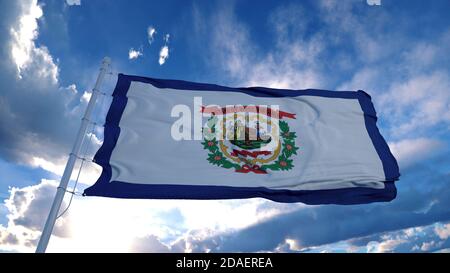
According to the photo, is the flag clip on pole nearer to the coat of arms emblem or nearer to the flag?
the flag

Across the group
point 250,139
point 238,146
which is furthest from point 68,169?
point 250,139

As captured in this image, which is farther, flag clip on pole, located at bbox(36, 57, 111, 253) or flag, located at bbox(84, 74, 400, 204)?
flag, located at bbox(84, 74, 400, 204)

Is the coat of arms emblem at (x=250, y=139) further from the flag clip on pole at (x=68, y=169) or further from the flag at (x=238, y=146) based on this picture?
the flag clip on pole at (x=68, y=169)

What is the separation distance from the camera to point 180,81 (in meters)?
10.1

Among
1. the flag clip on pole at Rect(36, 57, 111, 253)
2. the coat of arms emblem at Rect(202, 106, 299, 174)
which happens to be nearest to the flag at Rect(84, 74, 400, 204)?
the coat of arms emblem at Rect(202, 106, 299, 174)

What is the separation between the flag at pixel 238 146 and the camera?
26.8ft

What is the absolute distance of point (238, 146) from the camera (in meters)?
9.18

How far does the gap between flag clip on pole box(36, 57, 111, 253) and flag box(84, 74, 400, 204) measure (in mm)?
513

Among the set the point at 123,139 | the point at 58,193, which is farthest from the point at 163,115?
the point at 58,193

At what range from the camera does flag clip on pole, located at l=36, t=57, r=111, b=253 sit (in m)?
6.51

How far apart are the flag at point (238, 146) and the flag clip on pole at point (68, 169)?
1.68 feet

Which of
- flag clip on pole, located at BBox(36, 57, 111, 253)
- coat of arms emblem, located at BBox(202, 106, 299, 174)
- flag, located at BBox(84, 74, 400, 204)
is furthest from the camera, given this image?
Answer: coat of arms emblem, located at BBox(202, 106, 299, 174)

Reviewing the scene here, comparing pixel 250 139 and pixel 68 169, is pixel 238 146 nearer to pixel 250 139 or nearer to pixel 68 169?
pixel 250 139

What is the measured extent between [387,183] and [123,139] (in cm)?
682
